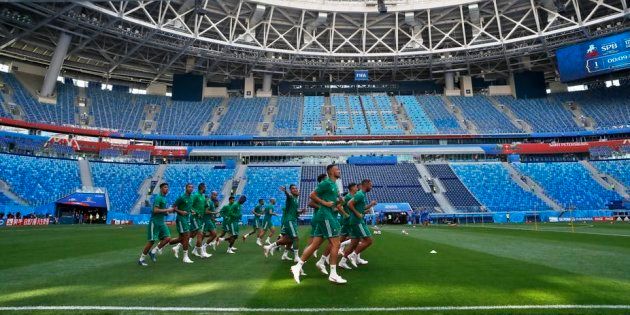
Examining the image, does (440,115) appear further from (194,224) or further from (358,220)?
(358,220)

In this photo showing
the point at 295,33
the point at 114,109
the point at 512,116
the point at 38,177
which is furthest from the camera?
the point at 512,116

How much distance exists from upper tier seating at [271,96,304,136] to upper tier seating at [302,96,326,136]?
1.02 metres

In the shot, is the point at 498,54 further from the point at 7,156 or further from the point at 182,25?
the point at 7,156

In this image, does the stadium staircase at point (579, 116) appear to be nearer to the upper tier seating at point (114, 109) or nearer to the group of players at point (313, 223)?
the group of players at point (313, 223)

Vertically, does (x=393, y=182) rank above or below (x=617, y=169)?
below

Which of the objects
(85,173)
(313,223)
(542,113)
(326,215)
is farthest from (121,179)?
(542,113)

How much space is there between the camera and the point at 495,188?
149 ft

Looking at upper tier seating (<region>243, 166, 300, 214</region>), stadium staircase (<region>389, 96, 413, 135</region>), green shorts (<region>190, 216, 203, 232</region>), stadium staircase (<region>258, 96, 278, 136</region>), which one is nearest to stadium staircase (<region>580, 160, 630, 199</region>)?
stadium staircase (<region>389, 96, 413, 135</region>)

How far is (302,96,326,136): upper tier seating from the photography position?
5603 centimetres

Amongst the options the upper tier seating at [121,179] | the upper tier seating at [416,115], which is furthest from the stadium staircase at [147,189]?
the upper tier seating at [416,115]

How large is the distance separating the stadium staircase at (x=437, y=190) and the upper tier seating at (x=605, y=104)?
85.6 feet

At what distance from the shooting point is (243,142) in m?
55.3

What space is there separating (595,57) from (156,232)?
55095 mm

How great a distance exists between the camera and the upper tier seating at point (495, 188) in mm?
41969
